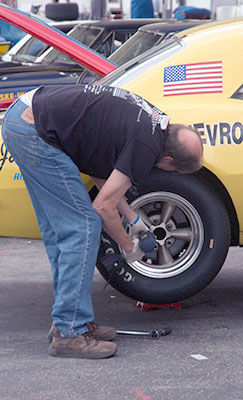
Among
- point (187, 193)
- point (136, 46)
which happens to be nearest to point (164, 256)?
point (187, 193)

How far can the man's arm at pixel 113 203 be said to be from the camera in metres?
4.19

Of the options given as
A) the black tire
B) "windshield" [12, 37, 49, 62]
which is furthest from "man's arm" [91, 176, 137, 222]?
the black tire

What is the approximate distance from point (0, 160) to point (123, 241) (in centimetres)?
109

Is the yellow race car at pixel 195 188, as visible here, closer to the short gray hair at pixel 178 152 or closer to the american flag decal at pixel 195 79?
the american flag decal at pixel 195 79

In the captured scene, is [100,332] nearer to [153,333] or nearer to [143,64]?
[153,333]

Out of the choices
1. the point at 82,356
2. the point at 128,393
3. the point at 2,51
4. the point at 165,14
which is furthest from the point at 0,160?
the point at 165,14

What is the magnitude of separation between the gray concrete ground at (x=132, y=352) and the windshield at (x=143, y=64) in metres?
1.40

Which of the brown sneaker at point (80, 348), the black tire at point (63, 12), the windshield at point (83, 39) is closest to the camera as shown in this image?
the brown sneaker at point (80, 348)

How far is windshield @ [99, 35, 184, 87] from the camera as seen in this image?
5.29 m

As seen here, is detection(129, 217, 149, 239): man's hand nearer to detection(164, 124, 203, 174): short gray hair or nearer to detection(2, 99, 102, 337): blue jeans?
detection(2, 99, 102, 337): blue jeans

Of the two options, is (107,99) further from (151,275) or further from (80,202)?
(151,275)

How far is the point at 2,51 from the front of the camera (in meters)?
15.5

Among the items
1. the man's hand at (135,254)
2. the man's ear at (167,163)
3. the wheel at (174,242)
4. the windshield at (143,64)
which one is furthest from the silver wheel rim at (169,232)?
the windshield at (143,64)

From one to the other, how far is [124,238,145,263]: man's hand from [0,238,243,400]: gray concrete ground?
449mm
